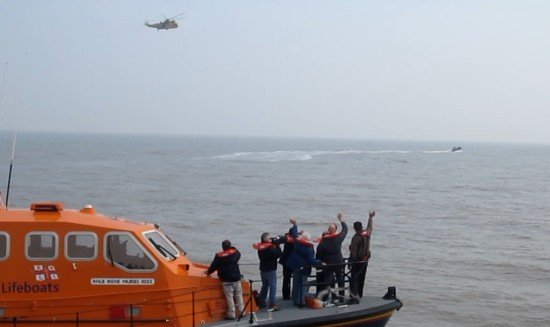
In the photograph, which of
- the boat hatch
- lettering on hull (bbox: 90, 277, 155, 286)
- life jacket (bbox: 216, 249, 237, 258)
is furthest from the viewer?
life jacket (bbox: 216, 249, 237, 258)

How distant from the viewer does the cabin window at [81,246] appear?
907 centimetres

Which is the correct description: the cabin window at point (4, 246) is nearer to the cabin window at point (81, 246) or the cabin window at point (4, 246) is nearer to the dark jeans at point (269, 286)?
the cabin window at point (81, 246)

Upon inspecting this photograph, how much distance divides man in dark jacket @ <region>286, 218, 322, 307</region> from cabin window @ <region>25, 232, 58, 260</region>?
328 cm

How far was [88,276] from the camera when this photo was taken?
9.14 m

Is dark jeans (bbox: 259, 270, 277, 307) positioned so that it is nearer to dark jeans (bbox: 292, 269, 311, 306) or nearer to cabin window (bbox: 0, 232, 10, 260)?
dark jeans (bbox: 292, 269, 311, 306)

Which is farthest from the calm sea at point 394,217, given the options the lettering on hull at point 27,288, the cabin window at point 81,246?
the lettering on hull at point 27,288

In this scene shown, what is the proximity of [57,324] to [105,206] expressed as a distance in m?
27.1

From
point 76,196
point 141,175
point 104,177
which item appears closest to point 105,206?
point 76,196

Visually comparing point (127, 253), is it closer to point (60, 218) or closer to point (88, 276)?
point (88, 276)

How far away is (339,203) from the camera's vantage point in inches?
1587

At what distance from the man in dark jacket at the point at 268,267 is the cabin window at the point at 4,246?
3294 millimetres

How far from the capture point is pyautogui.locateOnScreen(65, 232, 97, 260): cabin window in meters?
9.07

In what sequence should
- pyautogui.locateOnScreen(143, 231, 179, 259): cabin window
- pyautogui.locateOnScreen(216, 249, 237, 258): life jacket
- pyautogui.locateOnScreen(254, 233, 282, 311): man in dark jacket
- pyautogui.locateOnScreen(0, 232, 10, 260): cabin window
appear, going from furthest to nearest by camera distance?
pyautogui.locateOnScreen(254, 233, 282, 311): man in dark jacket
pyautogui.locateOnScreen(216, 249, 237, 258): life jacket
pyautogui.locateOnScreen(143, 231, 179, 259): cabin window
pyautogui.locateOnScreen(0, 232, 10, 260): cabin window

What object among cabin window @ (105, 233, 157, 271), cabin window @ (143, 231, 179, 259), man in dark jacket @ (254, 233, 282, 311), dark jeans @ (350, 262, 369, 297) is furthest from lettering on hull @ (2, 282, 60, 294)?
dark jeans @ (350, 262, 369, 297)
